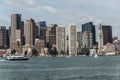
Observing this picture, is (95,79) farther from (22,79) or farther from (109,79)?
(22,79)

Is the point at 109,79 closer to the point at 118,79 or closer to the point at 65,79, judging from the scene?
the point at 118,79

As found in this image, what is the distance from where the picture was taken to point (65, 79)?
287 ft

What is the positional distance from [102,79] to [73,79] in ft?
18.8

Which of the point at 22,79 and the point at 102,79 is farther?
the point at 22,79

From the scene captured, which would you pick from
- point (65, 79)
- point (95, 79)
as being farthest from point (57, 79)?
point (95, 79)

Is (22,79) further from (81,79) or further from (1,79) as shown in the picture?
(81,79)

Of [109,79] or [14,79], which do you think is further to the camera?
[14,79]

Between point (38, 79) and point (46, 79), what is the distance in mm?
1661

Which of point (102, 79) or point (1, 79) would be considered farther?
point (1, 79)

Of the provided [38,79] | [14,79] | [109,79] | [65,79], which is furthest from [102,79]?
[14,79]

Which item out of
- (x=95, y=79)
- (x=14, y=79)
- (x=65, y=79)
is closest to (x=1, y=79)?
(x=14, y=79)

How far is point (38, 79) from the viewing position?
89.4 metres

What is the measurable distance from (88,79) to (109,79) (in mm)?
4075

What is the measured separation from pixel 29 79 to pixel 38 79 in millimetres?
1930
